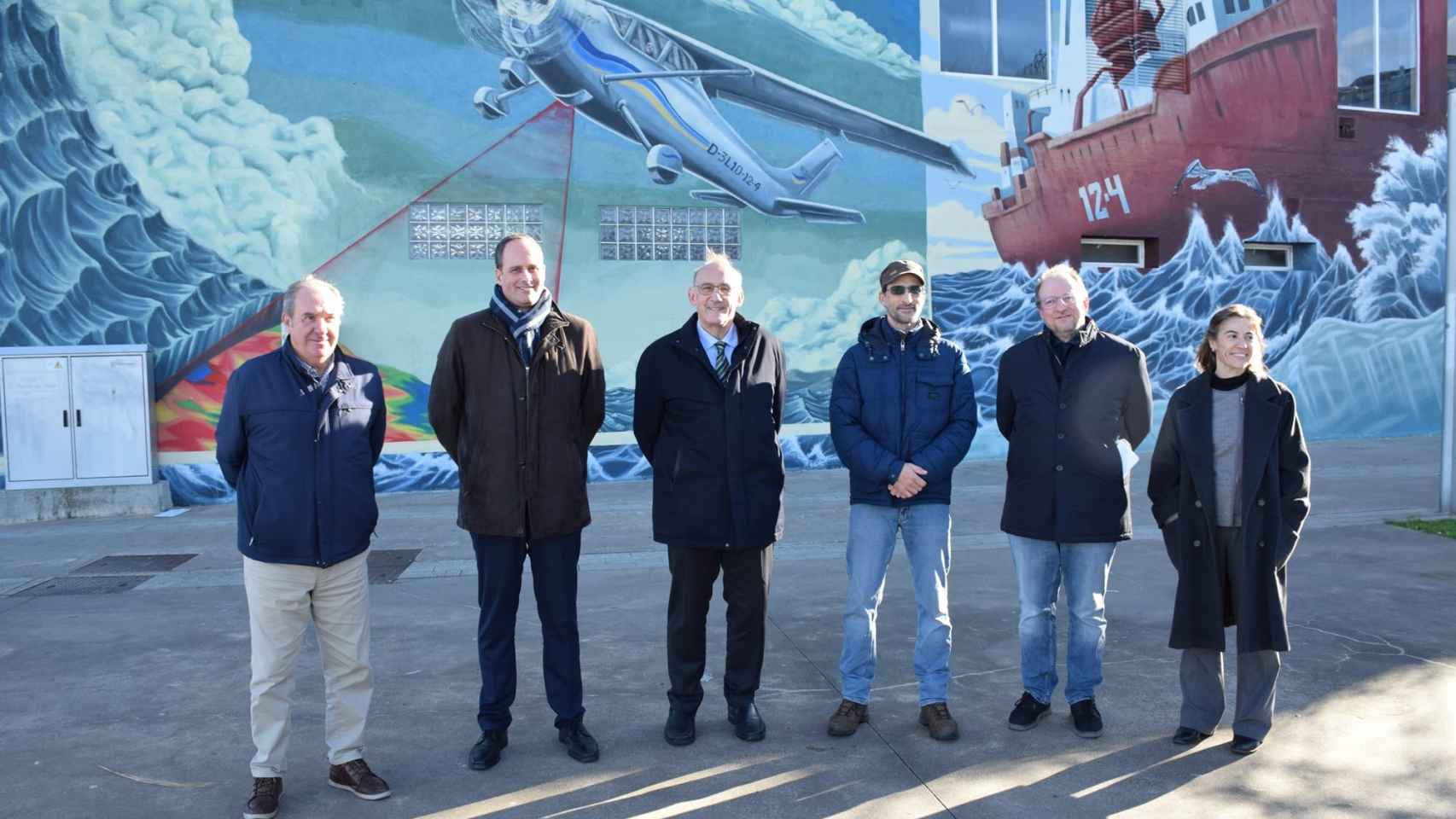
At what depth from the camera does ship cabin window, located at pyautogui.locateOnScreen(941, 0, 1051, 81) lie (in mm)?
13188

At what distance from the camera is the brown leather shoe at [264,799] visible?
11.0ft

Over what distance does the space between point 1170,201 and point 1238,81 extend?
205 centimetres

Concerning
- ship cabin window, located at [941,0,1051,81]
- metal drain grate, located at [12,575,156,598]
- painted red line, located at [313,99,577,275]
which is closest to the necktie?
metal drain grate, located at [12,575,156,598]

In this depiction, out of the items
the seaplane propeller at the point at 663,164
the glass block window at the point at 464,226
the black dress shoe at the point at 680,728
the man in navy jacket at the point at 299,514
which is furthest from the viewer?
the seaplane propeller at the point at 663,164

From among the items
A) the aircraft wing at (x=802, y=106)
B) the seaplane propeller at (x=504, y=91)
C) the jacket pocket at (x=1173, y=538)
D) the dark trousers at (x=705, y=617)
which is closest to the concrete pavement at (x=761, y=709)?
the dark trousers at (x=705, y=617)

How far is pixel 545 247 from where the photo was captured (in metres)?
11.9

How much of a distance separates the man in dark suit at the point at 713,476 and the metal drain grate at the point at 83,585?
192 inches

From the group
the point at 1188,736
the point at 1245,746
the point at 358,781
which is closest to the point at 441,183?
the point at 358,781

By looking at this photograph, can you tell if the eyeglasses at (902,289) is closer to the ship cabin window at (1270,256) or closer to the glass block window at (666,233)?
the glass block window at (666,233)

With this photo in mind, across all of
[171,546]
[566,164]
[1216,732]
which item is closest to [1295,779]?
[1216,732]

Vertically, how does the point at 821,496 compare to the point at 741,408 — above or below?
below

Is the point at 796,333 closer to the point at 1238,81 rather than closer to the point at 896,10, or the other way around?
the point at 896,10

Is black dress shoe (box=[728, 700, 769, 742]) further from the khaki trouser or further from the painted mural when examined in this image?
the painted mural

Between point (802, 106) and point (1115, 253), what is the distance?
5.17 metres
